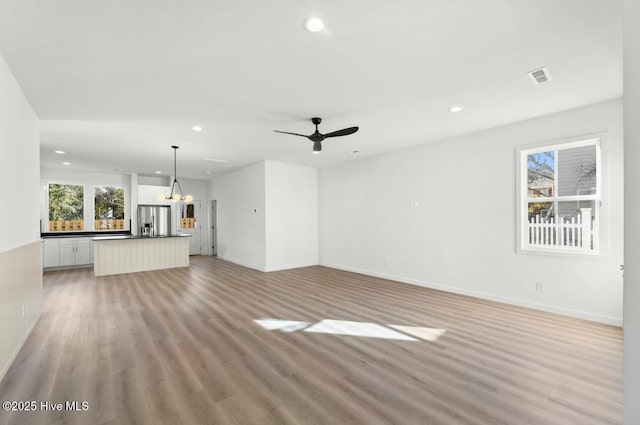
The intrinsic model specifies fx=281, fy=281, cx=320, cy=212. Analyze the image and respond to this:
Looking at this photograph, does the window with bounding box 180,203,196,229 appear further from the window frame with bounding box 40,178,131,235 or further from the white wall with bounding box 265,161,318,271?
the white wall with bounding box 265,161,318,271

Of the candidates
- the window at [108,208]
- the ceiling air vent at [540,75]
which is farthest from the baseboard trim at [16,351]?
the window at [108,208]

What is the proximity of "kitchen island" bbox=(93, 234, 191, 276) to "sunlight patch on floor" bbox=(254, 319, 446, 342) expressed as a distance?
523 centimetres

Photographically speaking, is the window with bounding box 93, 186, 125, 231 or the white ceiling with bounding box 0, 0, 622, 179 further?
the window with bounding box 93, 186, 125, 231

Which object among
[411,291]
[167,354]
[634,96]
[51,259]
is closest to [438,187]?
[411,291]

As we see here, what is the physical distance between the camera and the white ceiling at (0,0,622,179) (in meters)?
1.98

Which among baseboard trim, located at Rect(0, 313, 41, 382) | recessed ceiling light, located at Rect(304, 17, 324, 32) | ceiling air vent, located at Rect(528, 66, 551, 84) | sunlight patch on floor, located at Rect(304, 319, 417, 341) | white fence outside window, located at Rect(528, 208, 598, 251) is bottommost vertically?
sunlight patch on floor, located at Rect(304, 319, 417, 341)

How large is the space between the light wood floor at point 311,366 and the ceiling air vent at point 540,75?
2817 mm

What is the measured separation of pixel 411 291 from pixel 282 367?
335 cm

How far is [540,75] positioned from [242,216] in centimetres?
727

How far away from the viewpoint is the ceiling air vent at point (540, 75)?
2.78 metres

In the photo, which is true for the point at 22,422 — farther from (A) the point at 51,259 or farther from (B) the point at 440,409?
(A) the point at 51,259

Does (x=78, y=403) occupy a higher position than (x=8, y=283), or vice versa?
(x=8, y=283)

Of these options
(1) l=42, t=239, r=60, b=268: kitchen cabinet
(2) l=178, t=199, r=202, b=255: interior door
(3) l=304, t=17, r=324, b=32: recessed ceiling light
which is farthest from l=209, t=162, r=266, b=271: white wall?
(3) l=304, t=17, r=324, b=32: recessed ceiling light

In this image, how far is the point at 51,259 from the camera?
7543 mm
